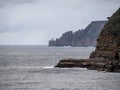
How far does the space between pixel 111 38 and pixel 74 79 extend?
32.7 m

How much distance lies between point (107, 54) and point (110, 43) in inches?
190

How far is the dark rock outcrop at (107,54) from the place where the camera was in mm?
129250

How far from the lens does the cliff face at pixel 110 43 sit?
133 m

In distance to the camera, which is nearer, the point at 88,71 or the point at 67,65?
the point at 88,71

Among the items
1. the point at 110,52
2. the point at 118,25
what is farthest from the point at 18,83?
the point at 118,25

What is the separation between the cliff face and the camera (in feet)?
438

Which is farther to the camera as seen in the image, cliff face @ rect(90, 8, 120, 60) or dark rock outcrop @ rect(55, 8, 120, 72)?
cliff face @ rect(90, 8, 120, 60)

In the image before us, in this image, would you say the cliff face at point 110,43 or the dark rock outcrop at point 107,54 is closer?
the dark rock outcrop at point 107,54

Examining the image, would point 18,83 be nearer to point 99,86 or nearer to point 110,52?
point 99,86

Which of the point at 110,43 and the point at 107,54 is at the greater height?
the point at 110,43

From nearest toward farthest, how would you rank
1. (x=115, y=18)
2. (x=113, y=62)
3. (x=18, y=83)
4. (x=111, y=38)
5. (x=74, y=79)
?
(x=18, y=83)
(x=74, y=79)
(x=113, y=62)
(x=111, y=38)
(x=115, y=18)

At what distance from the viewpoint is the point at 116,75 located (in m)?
119

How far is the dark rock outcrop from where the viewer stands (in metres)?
129

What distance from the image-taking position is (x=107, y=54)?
134875 millimetres
